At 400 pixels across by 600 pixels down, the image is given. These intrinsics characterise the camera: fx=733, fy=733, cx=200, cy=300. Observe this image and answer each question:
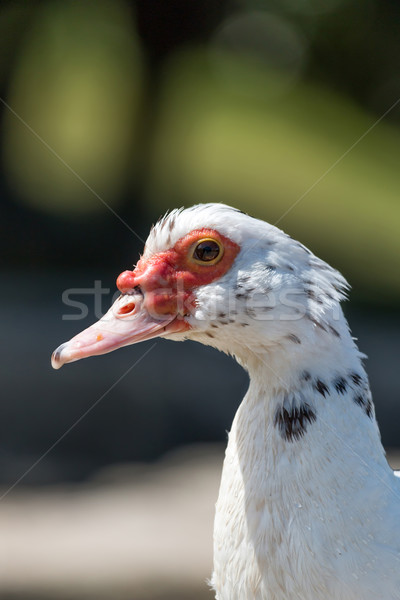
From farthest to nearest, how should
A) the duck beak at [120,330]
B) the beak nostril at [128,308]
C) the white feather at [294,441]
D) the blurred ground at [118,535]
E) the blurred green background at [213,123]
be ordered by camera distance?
the blurred green background at [213,123] < the blurred ground at [118,535] < the beak nostril at [128,308] < the duck beak at [120,330] < the white feather at [294,441]

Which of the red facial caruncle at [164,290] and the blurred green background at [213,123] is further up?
the blurred green background at [213,123]

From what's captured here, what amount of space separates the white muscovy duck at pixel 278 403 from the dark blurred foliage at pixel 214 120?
494 centimetres

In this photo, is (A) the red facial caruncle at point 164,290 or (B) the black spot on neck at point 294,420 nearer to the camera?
(B) the black spot on neck at point 294,420

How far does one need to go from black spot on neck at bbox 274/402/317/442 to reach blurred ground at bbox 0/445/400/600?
2.31m

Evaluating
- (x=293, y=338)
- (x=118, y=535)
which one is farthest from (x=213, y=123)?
(x=293, y=338)

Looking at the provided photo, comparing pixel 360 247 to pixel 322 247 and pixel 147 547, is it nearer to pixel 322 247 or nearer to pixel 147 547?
pixel 322 247

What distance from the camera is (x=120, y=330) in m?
1.99

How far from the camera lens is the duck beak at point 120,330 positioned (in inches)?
75.8

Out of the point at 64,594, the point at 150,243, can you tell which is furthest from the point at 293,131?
the point at 150,243

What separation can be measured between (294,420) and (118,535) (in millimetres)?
2840

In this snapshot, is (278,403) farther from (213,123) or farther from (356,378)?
(213,123)

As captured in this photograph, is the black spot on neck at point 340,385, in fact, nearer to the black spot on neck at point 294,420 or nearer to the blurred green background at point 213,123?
the black spot on neck at point 294,420

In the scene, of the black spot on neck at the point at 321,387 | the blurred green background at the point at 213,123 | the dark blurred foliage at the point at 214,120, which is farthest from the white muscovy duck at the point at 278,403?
the dark blurred foliage at the point at 214,120

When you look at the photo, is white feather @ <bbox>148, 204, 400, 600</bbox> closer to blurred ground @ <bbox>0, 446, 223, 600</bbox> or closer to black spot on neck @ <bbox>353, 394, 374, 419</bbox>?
black spot on neck @ <bbox>353, 394, 374, 419</bbox>
